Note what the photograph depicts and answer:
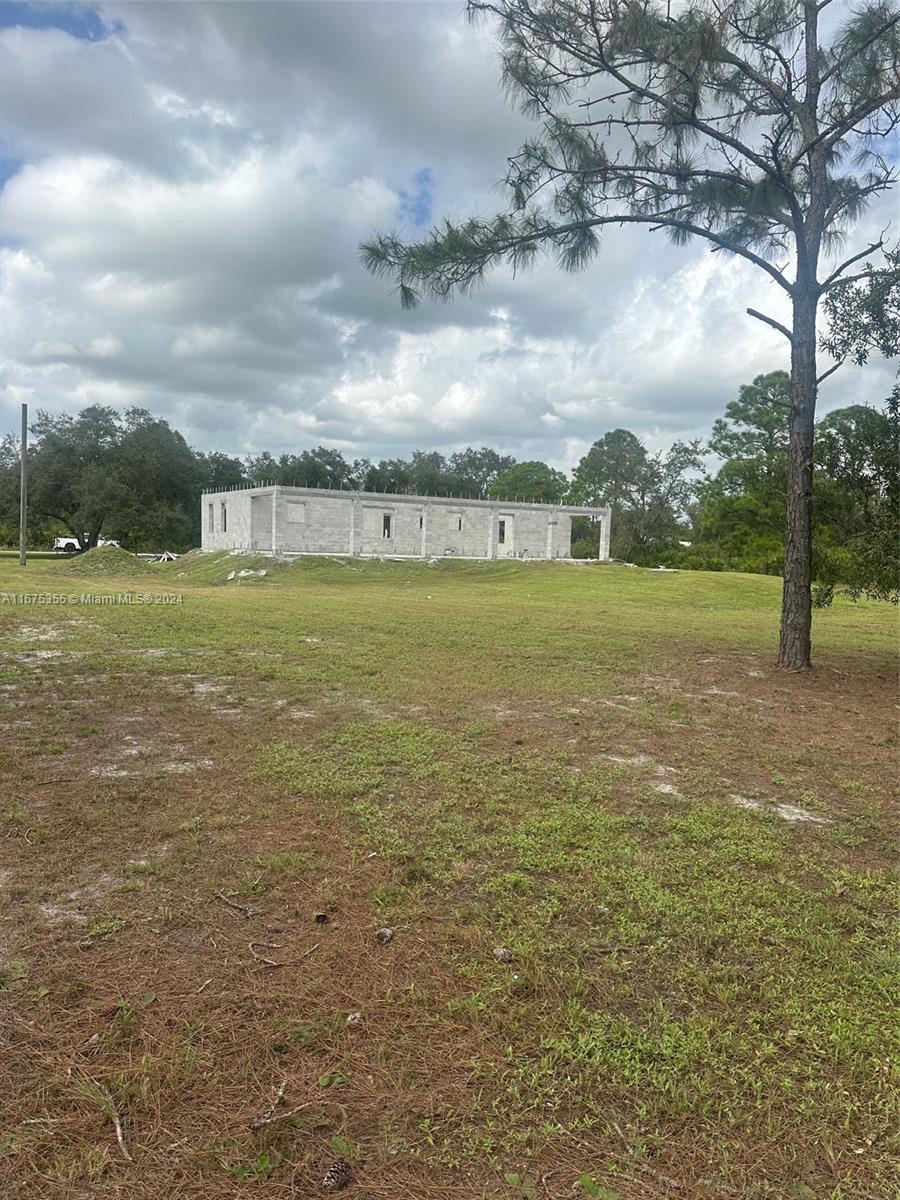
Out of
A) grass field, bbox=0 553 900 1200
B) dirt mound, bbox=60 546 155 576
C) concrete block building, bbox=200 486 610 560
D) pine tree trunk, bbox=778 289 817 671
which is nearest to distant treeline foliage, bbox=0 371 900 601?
concrete block building, bbox=200 486 610 560

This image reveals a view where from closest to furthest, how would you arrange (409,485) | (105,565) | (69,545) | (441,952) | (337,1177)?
(337,1177) < (441,952) < (105,565) < (69,545) < (409,485)

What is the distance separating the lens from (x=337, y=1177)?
1565mm

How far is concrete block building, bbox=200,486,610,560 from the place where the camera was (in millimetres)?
28344

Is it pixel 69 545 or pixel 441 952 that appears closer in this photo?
pixel 441 952

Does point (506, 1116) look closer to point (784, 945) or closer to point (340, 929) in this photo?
point (340, 929)

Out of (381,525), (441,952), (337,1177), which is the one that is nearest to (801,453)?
(441,952)

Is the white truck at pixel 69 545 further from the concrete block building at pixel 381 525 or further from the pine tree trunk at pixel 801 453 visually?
the pine tree trunk at pixel 801 453

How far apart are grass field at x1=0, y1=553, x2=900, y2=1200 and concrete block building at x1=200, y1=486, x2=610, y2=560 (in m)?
23.0

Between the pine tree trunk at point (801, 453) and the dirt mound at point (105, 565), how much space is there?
74.4 ft

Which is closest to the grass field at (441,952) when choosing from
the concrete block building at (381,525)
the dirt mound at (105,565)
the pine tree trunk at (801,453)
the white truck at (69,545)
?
the pine tree trunk at (801,453)

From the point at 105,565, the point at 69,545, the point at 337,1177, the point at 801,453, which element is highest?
the point at 801,453

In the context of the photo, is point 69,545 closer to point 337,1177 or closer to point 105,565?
point 105,565

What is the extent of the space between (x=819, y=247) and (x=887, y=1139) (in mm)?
8606

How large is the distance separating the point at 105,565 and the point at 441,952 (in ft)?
84.9
